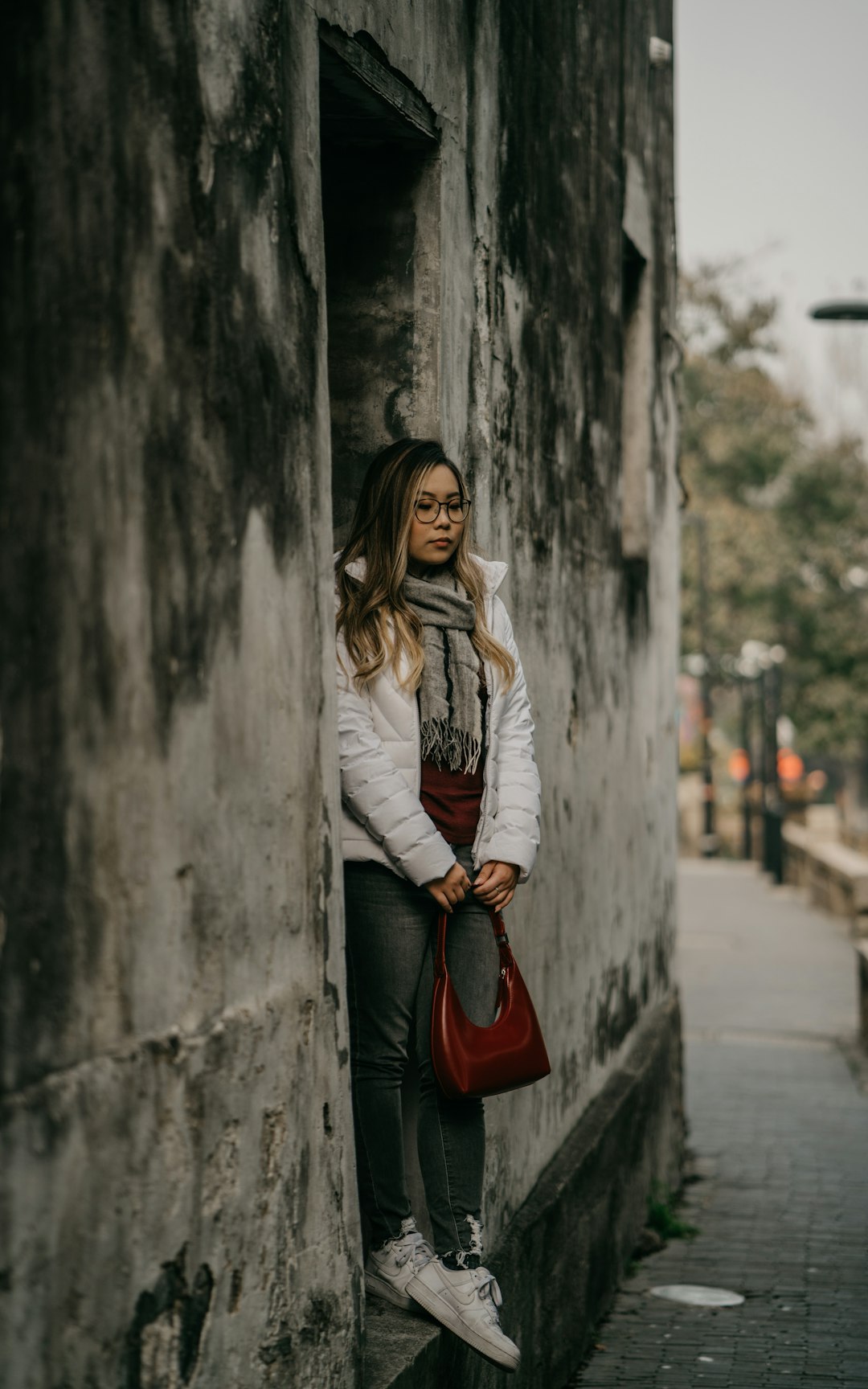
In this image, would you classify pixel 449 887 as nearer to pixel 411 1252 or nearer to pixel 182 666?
pixel 411 1252

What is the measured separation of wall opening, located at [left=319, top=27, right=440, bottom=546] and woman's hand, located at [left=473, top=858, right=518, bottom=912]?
3.11 ft

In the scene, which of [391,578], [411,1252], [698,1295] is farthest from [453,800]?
[698,1295]

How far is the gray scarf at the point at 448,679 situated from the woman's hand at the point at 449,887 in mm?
242

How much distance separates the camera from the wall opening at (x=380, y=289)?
4.11 meters

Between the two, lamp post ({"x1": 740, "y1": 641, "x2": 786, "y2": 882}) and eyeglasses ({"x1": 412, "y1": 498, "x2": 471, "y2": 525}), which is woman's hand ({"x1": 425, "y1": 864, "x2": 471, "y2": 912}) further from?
lamp post ({"x1": 740, "y1": 641, "x2": 786, "y2": 882})

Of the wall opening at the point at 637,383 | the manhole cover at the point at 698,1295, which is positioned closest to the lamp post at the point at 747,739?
the wall opening at the point at 637,383

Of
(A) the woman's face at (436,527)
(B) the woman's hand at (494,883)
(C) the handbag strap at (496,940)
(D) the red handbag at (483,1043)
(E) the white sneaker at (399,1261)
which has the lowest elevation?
(E) the white sneaker at (399,1261)

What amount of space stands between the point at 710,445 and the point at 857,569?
467 cm

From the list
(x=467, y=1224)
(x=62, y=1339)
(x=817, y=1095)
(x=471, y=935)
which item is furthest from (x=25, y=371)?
(x=817, y=1095)

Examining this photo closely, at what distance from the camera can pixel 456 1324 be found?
11.8ft

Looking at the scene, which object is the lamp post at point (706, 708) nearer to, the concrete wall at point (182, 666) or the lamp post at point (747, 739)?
the lamp post at point (747, 739)

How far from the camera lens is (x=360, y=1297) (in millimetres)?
3311

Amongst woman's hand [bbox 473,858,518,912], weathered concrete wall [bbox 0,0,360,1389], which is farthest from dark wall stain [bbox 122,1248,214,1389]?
woman's hand [bbox 473,858,518,912]

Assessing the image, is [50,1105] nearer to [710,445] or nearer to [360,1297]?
[360,1297]
